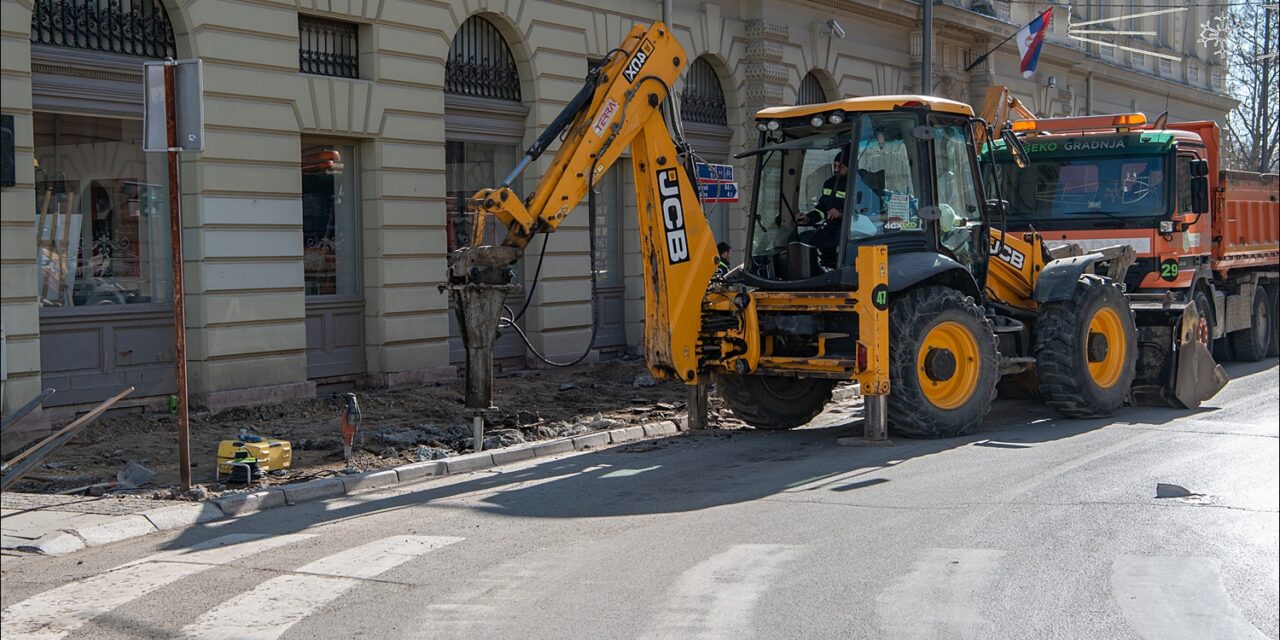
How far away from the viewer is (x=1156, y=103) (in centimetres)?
4047

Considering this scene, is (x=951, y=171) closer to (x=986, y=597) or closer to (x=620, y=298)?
(x=986, y=597)

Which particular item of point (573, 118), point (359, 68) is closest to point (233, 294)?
point (359, 68)

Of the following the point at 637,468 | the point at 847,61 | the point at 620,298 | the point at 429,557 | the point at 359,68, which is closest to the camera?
the point at 429,557

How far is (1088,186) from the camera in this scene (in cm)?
1638

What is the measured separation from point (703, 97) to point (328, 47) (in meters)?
8.12

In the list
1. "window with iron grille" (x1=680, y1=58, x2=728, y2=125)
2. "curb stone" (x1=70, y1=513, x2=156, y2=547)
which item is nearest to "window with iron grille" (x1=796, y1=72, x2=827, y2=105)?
"window with iron grille" (x1=680, y1=58, x2=728, y2=125)

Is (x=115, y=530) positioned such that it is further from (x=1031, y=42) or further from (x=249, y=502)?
(x=1031, y=42)

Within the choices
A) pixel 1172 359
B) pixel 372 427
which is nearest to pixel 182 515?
pixel 372 427

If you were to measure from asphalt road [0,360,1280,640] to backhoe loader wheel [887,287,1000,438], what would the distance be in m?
0.67

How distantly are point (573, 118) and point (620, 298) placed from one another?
935cm

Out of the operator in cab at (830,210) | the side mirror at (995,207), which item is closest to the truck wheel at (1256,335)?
the side mirror at (995,207)

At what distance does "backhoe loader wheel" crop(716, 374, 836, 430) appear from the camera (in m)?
12.8

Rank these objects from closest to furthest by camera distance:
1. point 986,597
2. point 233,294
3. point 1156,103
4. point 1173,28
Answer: point 986,597 < point 233,294 < point 1173,28 < point 1156,103

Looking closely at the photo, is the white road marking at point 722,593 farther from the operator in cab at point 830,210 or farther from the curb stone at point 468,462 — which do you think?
the operator in cab at point 830,210
